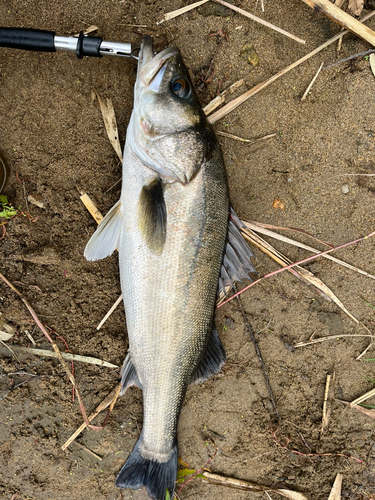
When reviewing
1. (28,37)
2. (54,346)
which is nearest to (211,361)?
(54,346)

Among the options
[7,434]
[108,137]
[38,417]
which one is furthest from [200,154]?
[7,434]

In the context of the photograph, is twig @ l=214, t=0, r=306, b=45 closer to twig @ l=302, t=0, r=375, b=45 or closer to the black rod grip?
twig @ l=302, t=0, r=375, b=45

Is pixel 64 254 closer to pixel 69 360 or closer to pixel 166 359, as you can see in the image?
pixel 69 360

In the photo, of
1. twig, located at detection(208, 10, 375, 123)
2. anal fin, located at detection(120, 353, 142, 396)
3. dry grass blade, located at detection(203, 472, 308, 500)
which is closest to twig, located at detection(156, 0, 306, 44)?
twig, located at detection(208, 10, 375, 123)

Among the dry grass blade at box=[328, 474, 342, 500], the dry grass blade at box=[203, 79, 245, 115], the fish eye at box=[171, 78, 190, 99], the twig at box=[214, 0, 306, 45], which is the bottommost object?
the dry grass blade at box=[328, 474, 342, 500]

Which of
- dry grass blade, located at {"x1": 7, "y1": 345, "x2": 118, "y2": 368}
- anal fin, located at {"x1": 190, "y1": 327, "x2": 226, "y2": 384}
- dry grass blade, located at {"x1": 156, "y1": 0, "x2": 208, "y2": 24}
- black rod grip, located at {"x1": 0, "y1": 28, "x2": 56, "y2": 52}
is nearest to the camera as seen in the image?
black rod grip, located at {"x1": 0, "y1": 28, "x2": 56, "y2": 52}

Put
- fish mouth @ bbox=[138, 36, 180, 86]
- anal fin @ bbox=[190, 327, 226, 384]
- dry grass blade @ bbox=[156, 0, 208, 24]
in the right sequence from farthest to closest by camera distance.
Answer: dry grass blade @ bbox=[156, 0, 208, 24] < anal fin @ bbox=[190, 327, 226, 384] < fish mouth @ bbox=[138, 36, 180, 86]

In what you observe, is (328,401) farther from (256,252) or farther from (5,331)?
(5,331)
